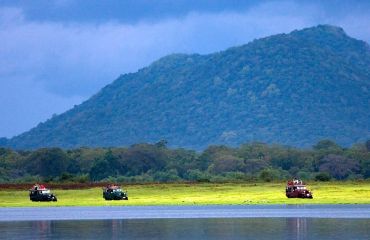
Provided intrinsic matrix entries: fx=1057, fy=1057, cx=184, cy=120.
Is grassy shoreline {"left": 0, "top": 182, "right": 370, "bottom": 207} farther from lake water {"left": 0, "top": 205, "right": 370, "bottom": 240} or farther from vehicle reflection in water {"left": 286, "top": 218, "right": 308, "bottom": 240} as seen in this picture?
vehicle reflection in water {"left": 286, "top": 218, "right": 308, "bottom": 240}

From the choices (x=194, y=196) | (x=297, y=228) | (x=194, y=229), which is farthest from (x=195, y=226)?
(x=194, y=196)

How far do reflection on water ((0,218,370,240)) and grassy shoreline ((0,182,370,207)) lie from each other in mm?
31508

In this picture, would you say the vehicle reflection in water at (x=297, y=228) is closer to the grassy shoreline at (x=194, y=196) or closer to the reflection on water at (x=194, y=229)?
the reflection on water at (x=194, y=229)

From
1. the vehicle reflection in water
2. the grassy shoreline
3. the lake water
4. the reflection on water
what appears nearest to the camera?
the vehicle reflection in water

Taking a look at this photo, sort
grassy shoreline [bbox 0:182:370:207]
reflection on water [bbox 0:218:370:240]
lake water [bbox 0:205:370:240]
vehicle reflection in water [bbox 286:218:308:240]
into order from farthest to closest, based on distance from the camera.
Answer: grassy shoreline [bbox 0:182:370:207]
lake water [bbox 0:205:370:240]
reflection on water [bbox 0:218:370:240]
vehicle reflection in water [bbox 286:218:308:240]

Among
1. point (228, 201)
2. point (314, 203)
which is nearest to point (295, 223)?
point (314, 203)

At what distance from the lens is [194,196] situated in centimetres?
11094

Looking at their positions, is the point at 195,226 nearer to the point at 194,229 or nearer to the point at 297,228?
the point at 194,229

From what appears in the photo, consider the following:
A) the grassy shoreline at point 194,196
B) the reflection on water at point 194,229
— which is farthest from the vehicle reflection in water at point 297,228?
the grassy shoreline at point 194,196

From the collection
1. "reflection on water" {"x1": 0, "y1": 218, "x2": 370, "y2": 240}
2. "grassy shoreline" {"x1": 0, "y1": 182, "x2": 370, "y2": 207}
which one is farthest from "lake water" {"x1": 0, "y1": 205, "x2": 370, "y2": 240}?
"grassy shoreline" {"x1": 0, "y1": 182, "x2": 370, "y2": 207}

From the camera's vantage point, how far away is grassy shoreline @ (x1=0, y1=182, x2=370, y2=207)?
3853 inches

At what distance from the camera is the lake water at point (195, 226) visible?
50.8 meters

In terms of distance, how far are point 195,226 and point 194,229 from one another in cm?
263

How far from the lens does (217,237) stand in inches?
1960
